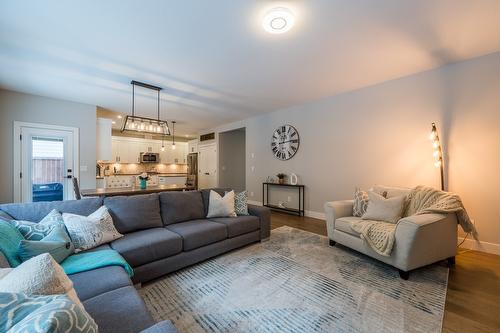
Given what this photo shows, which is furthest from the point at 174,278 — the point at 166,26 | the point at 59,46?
the point at 59,46

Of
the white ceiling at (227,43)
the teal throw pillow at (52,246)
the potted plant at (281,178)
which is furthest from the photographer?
the potted plant at (281,178)

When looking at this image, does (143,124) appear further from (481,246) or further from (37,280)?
(481,246)

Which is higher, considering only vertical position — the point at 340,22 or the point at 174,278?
the point at 340,22

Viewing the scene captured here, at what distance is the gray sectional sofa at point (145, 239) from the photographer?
3.75 feet

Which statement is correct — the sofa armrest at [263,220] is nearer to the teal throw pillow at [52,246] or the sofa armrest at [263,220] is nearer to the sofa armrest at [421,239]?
the sofa armrest at [421,239]

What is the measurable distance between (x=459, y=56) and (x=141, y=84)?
4.75 metres

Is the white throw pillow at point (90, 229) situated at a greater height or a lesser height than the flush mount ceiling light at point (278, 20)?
lesser

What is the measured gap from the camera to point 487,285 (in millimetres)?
2078

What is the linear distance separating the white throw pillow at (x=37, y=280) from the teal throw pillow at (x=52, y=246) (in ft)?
2.42

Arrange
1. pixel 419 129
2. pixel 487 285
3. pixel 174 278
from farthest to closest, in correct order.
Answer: pixel 419 129
pixel 174 278
pixel 487 285

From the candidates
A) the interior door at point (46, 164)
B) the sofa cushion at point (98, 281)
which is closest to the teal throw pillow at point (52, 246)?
the sofa cushion at point (98, 281)

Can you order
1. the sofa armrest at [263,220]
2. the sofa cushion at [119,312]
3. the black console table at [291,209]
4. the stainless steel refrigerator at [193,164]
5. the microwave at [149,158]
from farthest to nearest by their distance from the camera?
the stainless steel refrigerator at [193,164] < the microwave at [149,158] < the black console table at [291,209] < the sofa armrest at [263,220] < the sofa cushion at [119,312]

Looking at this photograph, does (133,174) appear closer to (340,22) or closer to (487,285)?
(340,22)

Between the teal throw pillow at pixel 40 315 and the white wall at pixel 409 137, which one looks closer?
the teal throw pillow at pixel 40 315
